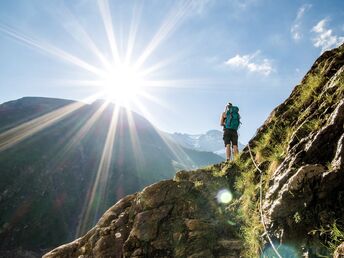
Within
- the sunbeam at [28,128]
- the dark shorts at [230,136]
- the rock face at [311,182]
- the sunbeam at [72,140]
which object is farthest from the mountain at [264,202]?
the sunbeam at [28,128]

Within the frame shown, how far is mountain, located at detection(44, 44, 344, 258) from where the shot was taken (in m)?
6.65

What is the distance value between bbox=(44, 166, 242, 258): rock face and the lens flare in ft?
0.58

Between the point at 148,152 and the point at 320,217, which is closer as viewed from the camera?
the point at 320,217

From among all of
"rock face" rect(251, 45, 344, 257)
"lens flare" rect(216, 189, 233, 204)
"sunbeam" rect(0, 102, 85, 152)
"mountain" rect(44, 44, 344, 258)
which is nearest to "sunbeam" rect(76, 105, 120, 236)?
"sunbeam" rect(0, 102, 85, 152)

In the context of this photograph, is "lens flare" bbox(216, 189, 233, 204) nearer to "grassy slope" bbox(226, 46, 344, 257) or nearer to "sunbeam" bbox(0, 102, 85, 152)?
"grassy slope" bbox(226, 46, 344, 257)

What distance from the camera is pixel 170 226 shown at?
1176 centimetres

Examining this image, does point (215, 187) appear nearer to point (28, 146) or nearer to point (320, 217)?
point (320, 217)

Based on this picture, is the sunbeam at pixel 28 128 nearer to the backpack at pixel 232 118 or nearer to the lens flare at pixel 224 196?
the backpack at pixel 232 118

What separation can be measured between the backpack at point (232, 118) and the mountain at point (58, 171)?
331 ft

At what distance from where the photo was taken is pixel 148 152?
198 m

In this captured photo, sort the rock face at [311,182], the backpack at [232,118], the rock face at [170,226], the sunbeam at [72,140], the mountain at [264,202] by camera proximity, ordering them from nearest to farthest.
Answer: the rock face at [311,182] → the mountain at [264,202] → the rock face at [170,226] → the backpack at [232,118] → the sunbeam at [72,140]

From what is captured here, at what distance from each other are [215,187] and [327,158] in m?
6.61

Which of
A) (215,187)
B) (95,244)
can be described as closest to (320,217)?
(215,187)

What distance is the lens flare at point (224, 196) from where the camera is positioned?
39.8 ft
